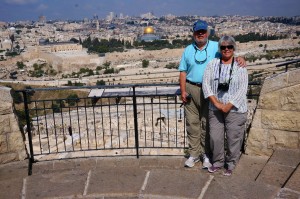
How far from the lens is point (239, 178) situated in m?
3.43

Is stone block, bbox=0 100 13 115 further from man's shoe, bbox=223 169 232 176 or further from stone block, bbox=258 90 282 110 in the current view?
stone block, bbox=258 90 282 110

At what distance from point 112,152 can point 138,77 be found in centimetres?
3843

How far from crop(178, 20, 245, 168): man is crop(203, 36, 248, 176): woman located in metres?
0.13

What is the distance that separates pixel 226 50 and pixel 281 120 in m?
1.12

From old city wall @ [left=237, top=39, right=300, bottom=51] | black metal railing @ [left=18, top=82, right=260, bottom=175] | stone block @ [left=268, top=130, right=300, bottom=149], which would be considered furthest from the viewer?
old city wall @ [left=237, top=39, right=300, bottom=51]

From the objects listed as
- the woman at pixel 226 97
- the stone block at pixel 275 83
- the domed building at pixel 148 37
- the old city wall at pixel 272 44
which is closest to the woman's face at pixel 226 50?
the woman at pixel 226 97

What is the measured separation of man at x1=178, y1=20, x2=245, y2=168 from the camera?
11.3ft

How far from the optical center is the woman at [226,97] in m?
3.30

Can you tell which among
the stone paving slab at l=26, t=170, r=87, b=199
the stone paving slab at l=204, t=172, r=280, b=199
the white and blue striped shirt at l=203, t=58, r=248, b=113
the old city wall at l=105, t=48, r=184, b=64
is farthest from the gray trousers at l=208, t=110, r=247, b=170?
the old city wall at l=105, t=48, r=184, b=64

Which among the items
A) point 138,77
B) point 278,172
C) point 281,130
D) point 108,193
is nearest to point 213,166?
point 278,172

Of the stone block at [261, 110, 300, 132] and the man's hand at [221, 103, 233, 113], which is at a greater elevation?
the man's hand at [221, 103, 233, 113]

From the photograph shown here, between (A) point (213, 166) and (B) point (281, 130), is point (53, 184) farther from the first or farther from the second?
(B) point (281, 130)

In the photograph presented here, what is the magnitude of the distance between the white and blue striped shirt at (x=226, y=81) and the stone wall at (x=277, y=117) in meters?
0.51

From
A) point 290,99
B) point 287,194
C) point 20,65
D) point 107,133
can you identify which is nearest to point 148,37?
point 20,65
